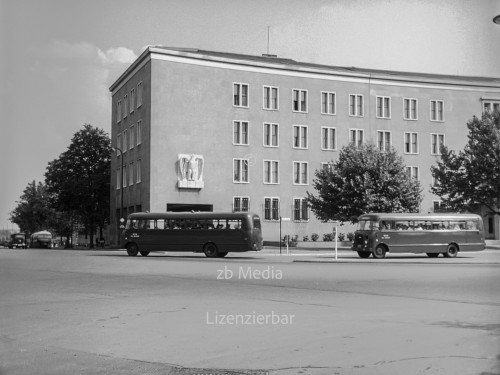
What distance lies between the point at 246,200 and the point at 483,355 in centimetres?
4818

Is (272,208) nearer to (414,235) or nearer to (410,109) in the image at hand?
(410,109)

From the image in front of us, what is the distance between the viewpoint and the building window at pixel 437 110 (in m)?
27.9

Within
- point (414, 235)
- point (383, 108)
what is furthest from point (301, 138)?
point (414, 235)

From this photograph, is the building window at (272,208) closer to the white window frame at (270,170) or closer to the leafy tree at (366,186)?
the white window frame at (270,170)

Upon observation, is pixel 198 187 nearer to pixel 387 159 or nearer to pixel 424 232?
pixel 387 159

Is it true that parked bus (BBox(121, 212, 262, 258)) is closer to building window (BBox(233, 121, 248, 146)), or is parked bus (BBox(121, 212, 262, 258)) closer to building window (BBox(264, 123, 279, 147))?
building window (BBox(233, 121, 248, 146))

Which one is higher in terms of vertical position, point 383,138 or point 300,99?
point 300,99

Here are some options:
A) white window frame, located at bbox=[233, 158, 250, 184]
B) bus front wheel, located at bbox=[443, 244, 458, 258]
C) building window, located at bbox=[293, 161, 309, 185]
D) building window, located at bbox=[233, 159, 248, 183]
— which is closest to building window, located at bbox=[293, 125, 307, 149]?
building window, located at bbox=[293, 161, 309, 185]

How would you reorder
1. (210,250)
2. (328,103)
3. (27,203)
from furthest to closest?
(328,103) < (210,250) < (27,203)

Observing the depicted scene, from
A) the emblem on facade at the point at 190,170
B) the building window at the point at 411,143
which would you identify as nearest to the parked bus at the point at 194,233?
the emblem on facade at the point at 190,170

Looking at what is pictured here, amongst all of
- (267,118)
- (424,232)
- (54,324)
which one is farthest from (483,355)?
(267,118)

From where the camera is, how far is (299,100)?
56281 mm

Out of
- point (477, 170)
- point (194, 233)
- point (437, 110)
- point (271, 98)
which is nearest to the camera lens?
point (437, 110)

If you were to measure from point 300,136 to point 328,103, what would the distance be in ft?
13.2
